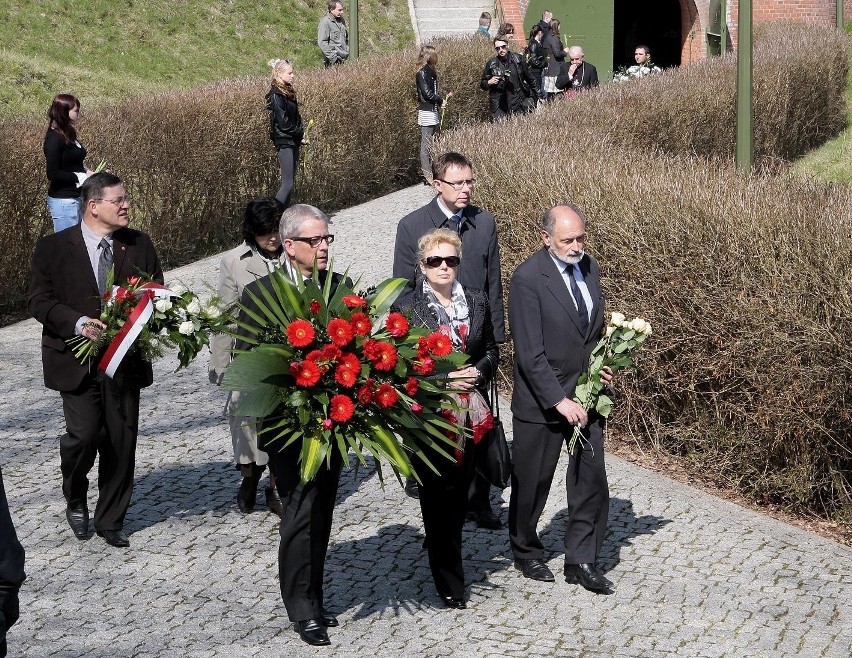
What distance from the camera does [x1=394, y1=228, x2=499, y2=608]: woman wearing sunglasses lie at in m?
6.15

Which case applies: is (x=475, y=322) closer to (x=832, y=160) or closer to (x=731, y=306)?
(x=731, y=306)

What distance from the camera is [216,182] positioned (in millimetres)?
14242

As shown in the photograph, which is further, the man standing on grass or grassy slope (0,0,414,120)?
grassy slope (0,0,414,120)

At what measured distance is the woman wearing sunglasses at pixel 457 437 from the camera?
6.15 m

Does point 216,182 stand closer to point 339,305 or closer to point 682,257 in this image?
point 682,257

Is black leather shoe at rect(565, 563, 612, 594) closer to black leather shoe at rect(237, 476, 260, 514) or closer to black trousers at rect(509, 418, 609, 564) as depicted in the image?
black trousers at rect(509, 418, 609, 564)

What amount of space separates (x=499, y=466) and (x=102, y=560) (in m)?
2.17

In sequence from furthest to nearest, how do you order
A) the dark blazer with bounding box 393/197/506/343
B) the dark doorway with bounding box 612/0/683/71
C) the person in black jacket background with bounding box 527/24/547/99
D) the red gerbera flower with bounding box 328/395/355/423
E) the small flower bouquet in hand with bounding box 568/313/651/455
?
the dark doorway with bounding box 612/0/683/71 < the person in black jacket background with bounding box 527/24/547/99 < the dark blazer with bounding box 393/197/506/343 < the small flower bouquet in hand with bounding box 568/313/651/455 < the red gerbera flower with bounding box 328/395/355/423

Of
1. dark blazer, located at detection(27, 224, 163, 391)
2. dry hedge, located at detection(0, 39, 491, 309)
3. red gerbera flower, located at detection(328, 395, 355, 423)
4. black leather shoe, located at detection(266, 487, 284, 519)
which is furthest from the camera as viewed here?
dry hedge, located at detection(0, 39, 491, 309)

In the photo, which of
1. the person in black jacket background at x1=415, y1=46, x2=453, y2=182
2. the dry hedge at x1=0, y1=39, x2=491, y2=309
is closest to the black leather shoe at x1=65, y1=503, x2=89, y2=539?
the dry hedge at x1=0, y1=39, x2=491, y2=309

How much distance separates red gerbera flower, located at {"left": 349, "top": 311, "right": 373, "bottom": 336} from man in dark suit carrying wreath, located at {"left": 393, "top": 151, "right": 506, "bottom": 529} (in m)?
1.68

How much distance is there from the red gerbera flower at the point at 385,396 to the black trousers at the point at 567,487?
1259 mm

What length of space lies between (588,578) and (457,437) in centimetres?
101

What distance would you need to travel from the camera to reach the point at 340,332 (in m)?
5.34
